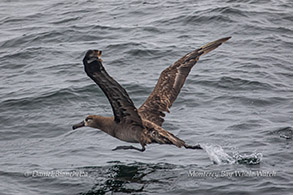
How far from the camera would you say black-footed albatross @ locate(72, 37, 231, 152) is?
25.4ft

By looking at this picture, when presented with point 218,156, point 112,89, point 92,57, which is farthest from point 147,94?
point 92,57

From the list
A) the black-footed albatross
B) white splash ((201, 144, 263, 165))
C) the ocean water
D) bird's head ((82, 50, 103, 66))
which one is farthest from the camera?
white splash ((201, 144, 263, 165))

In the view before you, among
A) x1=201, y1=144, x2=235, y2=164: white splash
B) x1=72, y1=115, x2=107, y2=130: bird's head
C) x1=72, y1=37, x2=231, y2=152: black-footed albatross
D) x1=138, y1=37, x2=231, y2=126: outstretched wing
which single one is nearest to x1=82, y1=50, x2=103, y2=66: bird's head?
x1=72, y1=37, x2=231, y2=152: black-footed albatross

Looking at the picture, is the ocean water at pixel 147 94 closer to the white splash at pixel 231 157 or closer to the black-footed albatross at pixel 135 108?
the white splash at pixel 231 157

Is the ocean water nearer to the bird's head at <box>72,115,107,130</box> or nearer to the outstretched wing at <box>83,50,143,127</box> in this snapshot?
the bird's head at <box>72,115,107,130</box>

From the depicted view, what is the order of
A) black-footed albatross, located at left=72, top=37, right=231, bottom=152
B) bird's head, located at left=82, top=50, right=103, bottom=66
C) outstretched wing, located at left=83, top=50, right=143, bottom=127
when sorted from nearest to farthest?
bird's head, located at left=82, top=50, right=103, bottom=66, outstretched wing, located at left=83, top=50, right=143, bottom=127, black-footed albatross, located at left=72, top=37, right=231, bottom=152

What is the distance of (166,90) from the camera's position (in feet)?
34.3

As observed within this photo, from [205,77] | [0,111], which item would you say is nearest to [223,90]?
[205,77]

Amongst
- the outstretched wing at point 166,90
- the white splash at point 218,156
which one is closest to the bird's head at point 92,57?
the outstretched wing at point 166,90

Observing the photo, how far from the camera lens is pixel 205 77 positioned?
14.3 meters

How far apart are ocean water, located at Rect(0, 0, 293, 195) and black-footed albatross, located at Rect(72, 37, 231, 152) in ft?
2.07

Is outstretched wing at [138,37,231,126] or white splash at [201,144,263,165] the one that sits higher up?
outstretched wing at [138,37,231,126]

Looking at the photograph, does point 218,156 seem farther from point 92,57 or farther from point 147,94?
point 147,94

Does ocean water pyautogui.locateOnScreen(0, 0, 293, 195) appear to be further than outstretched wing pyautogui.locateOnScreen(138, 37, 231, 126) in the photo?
No
